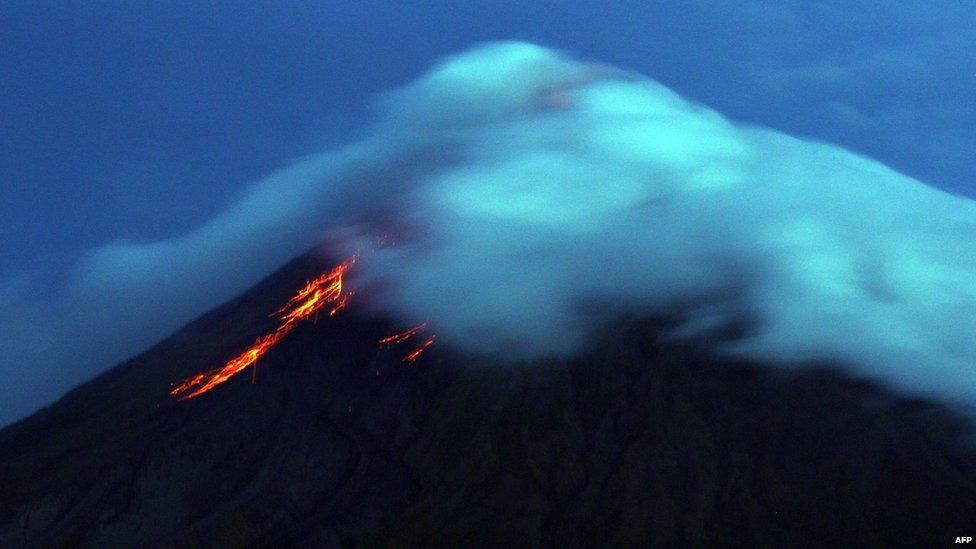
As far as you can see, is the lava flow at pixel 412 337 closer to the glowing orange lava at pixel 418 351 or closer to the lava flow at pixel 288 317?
the glowing orange lava at pixel 418 351

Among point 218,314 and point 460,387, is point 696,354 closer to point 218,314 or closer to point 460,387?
point 460,387

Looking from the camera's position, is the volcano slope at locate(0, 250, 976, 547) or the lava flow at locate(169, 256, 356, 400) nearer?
the volcano slope at locate(0, 250, 976, 547)

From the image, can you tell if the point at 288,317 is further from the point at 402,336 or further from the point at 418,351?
the point at 418,351

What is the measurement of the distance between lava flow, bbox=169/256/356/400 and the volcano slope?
1.24m

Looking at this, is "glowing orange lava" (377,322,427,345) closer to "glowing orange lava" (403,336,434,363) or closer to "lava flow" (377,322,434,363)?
"lava flow" (377,322,434,363)

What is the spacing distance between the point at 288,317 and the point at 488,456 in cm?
2172

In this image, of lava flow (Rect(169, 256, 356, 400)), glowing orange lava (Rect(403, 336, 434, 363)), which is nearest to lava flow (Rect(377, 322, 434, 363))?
glowing orange lava (Rect(403, 336, 434, 363))

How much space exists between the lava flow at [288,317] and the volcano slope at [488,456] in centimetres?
124

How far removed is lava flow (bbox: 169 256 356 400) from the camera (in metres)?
90.8

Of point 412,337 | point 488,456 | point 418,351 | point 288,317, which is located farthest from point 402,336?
point 488,456

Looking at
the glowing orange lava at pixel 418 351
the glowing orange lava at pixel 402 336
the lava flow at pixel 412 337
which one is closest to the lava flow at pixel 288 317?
the glowing orange lava at pixel 402 336

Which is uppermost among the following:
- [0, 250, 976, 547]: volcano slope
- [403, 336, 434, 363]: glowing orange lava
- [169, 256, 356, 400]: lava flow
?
[169, 256, 356, 400]: lava flow

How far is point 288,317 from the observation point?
97125 mm

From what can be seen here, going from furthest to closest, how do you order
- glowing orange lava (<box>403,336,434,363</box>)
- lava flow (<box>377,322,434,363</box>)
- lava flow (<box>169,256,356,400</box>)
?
lava flow (<box>377,322,434,363</box>) → glowing orange lava (<box>403,336,434,363</box>) → lava flow (<box>169,256,356,400</box>)
